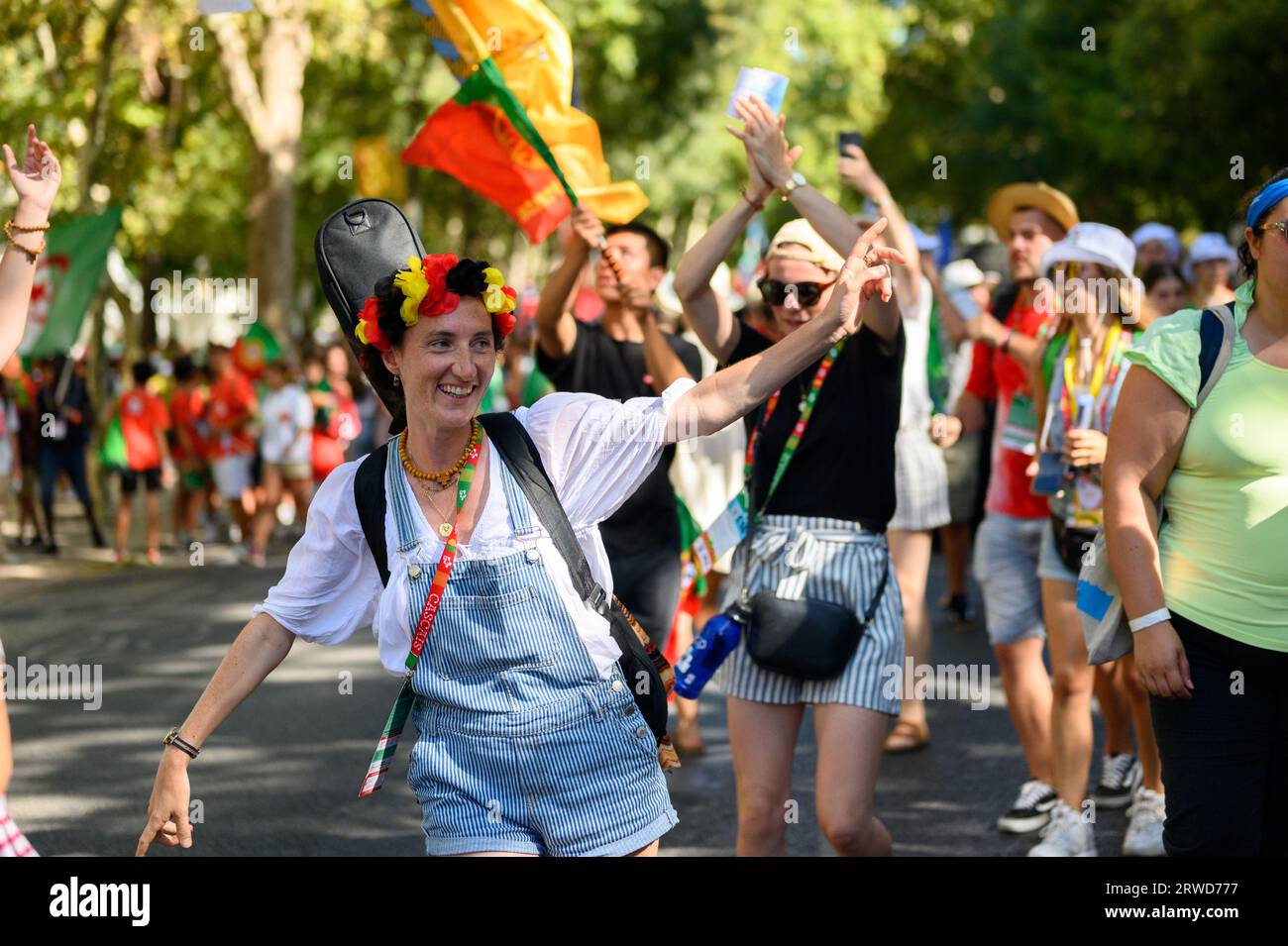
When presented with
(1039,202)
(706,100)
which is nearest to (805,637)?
(1039,202)

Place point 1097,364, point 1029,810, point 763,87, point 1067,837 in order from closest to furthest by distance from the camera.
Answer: point 763,87 < point 1067,837 < point 1097,364 < point 1029,810

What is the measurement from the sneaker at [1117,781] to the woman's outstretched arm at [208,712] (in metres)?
4.27

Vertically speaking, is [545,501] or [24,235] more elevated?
[24,235]

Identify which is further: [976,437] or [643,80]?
[643,80]

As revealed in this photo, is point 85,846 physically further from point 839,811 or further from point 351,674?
point 351,674

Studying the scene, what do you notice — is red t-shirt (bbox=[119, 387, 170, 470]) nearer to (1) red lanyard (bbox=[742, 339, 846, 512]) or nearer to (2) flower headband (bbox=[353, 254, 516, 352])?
(1) red lanyard (bbox=[742, 339, 846, 512])

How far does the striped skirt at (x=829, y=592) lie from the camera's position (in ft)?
16.0

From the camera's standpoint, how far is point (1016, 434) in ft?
22.3

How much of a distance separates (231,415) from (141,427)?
2.67ft

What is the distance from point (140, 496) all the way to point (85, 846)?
1977cm

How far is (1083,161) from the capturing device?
3325cm

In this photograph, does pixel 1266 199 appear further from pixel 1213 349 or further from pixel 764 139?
pixel 764 139

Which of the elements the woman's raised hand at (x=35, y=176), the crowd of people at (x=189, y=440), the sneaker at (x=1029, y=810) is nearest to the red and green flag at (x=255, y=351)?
the crowd of people at (x=189, y=440)

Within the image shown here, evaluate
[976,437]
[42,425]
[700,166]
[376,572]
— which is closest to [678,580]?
[376,572]
